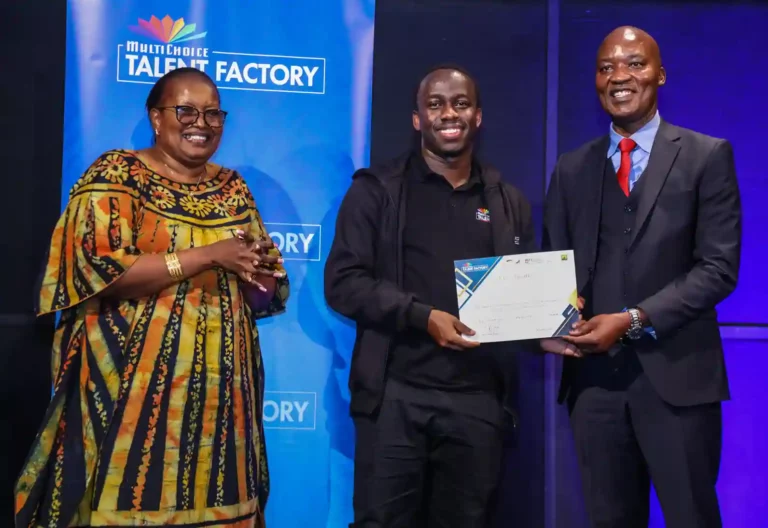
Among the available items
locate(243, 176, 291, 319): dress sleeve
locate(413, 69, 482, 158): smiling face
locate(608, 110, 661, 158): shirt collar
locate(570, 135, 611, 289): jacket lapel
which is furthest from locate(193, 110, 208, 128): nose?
locate(608, 110, 661, 158): shirt collar

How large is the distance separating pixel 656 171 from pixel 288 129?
1.68 meters

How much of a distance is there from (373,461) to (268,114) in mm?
1672

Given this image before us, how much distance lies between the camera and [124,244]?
8.70ft

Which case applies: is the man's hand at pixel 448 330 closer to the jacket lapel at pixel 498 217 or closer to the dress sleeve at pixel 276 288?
Answer: the jacket lapel at pixel 498 217

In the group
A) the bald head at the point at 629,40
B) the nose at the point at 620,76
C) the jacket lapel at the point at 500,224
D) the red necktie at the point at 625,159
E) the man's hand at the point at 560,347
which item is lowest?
the man's hand at the point at 560,347

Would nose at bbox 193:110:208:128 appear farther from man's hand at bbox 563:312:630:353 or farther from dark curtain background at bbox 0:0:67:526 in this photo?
man's hand at bbox 563:312:630:353

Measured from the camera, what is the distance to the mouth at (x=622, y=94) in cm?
290

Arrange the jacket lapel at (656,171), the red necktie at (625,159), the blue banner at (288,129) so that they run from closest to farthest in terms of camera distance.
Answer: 1. the jacket lapel at (656,171)
2. the red necktie at (625,159)
3. the blue banner at (288,129)

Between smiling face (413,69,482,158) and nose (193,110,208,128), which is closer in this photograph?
nose (193,110,208,128)

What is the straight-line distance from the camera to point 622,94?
291 cm

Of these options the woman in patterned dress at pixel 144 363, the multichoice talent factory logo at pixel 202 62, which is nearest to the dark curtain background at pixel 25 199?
the multichoice talent factory logo at pixel 202 62

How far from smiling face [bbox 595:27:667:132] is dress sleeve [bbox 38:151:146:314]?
1.75 metres

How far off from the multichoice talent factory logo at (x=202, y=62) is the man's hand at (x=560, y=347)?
1.61 meters

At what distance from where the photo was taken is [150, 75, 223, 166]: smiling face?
2857mm
